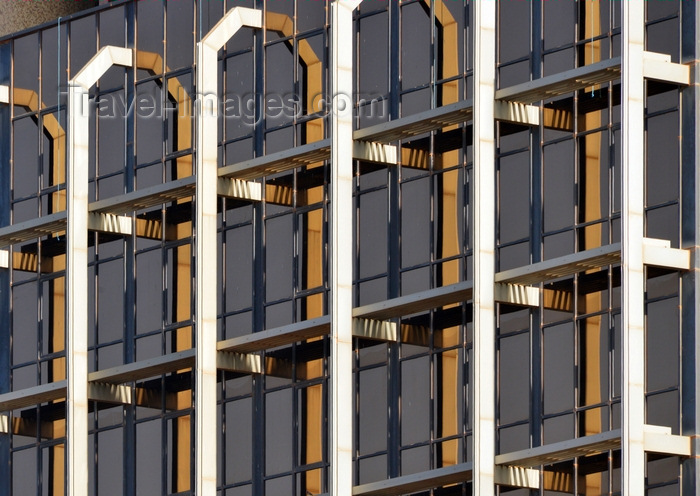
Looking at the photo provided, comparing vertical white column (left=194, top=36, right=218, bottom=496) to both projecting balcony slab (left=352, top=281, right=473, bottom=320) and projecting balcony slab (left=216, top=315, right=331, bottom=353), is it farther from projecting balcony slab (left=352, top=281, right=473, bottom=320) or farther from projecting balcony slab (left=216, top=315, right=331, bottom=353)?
projecting balcony slab (left=352, top=281, right=473, bottom=320)

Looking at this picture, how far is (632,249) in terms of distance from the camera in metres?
43.6

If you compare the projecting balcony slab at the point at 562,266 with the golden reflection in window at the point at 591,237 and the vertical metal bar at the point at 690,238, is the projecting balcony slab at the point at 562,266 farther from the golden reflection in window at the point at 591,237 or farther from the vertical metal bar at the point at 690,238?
the vertical metal bar at the point at 690,238

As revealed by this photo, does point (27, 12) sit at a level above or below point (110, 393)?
above

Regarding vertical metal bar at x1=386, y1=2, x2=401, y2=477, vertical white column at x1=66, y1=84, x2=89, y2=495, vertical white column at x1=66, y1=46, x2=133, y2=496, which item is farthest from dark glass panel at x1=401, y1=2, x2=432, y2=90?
vertical white column at x1=66, y1=84, x2=89, y2=495

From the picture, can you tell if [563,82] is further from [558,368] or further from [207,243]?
[207,243]

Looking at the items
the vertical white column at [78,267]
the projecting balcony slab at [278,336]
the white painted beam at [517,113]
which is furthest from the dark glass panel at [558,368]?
the vertical white column at [78,267]

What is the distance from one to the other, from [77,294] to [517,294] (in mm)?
11703

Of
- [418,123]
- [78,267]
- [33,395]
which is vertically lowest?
[33,395]

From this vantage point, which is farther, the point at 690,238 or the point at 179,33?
the point at 179,33

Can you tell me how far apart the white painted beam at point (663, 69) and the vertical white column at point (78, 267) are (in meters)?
15.2

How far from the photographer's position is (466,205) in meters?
48.2

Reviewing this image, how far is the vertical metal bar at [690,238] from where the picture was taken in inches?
1713

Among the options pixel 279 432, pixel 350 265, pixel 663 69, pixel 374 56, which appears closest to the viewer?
pixel 663 69

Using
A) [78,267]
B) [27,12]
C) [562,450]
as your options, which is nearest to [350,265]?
[562,450]
